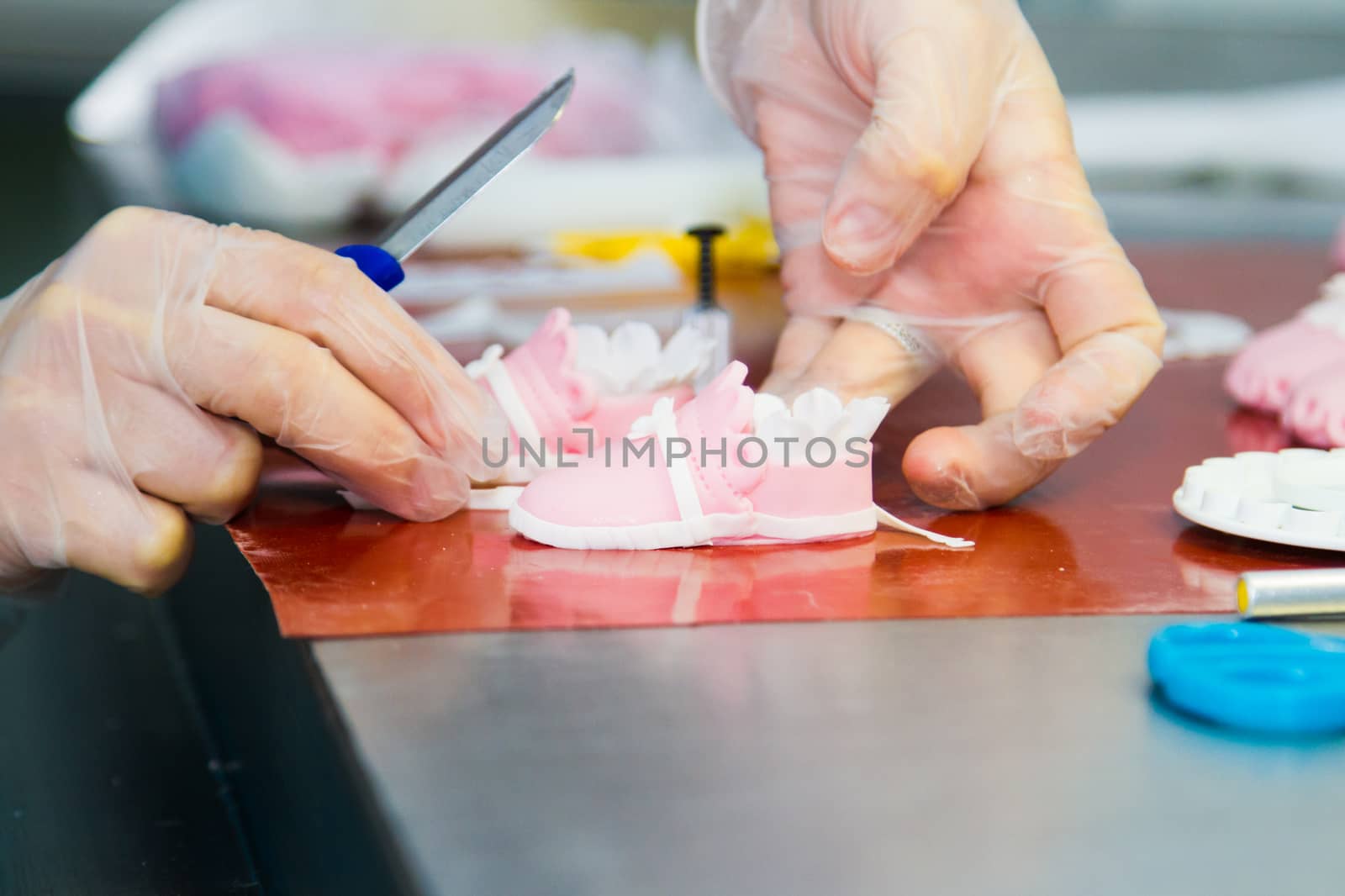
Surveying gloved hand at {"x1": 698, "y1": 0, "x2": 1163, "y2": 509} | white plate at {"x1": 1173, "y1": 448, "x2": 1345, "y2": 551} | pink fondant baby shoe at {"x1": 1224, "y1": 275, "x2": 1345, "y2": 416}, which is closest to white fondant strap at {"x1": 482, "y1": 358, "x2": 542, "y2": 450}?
gloved hand at {"x1": 698, "y1": 0, "x2": 1163, "y2": 509}

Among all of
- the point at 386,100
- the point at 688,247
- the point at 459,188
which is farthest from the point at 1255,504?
the point at 386,100

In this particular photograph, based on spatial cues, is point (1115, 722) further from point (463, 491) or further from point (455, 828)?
point (463, 491)

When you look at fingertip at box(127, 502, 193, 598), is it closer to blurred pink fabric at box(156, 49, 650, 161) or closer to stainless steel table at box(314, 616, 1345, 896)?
stainless steel table at box(314, 616, 1345, 896)

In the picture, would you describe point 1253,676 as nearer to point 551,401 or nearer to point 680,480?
point 680,480

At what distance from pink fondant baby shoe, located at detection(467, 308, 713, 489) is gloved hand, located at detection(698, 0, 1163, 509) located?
0.13m

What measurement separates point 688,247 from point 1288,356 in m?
1.19

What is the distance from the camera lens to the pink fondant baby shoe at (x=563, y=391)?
0.99 m

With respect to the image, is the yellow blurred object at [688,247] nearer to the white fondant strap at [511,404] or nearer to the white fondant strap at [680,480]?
the white fondant strap at [511,404]

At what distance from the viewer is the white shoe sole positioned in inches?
33.7

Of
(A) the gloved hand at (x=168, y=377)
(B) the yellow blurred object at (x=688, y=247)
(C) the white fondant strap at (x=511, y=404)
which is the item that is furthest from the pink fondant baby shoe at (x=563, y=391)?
(B) the yellow blurred object at (x=688, y=247)

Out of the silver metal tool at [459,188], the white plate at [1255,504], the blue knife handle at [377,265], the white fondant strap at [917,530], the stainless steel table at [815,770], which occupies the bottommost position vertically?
the white fondant strap at [917,530]

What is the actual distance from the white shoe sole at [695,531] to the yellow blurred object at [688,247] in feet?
3.92

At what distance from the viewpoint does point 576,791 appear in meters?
0.56

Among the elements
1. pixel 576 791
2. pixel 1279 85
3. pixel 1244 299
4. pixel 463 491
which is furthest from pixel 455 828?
pixel 1279 85
